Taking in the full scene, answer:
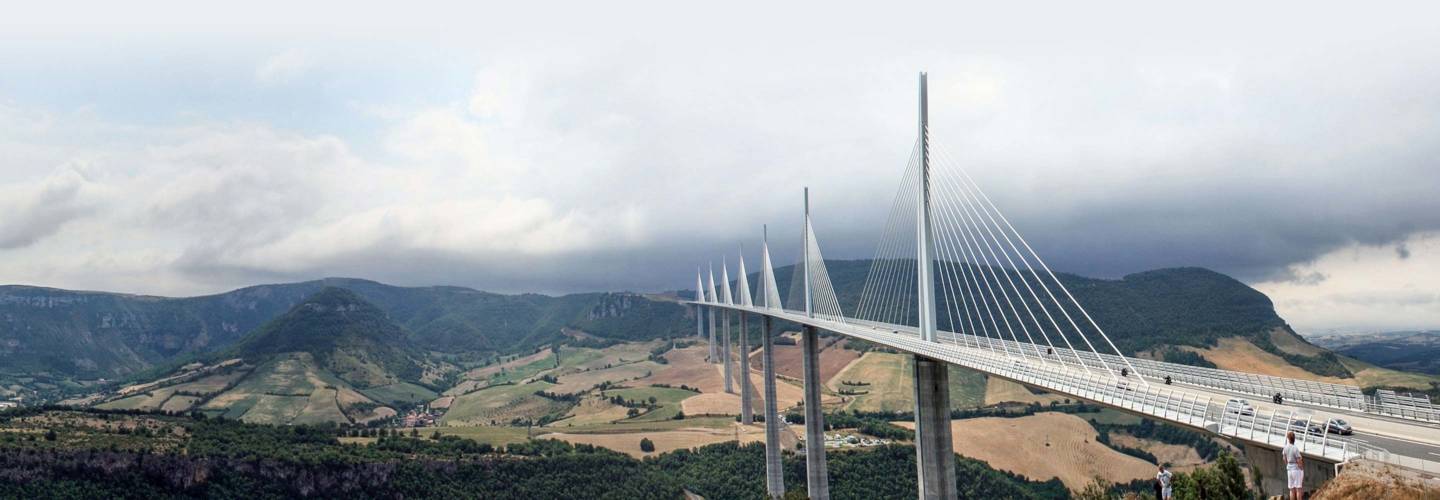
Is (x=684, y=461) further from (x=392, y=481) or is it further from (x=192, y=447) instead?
(x=192, y=447)

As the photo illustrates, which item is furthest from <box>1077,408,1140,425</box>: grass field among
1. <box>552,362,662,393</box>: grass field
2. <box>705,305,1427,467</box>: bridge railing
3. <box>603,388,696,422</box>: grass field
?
<box>705,305,1427,467</box>: bridge railing

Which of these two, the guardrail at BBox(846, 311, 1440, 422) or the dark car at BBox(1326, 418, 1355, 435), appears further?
the guardrail at BBox(846, 311, 1440, 422)

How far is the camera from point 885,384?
12544 centimetres

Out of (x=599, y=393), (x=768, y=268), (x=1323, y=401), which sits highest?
(x=768, y=268)

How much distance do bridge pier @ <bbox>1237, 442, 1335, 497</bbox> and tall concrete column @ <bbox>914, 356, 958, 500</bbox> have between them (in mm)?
17100

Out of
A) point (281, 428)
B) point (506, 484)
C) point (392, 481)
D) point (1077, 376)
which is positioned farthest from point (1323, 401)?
point (281, 428)

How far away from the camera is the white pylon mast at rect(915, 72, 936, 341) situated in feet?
111

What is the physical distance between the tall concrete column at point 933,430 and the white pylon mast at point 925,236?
1591 mm

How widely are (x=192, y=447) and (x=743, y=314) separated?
62157 millimetres

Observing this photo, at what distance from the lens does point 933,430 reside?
111 feet

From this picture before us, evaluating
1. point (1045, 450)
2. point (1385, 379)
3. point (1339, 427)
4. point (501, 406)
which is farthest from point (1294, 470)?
point (501, 406)

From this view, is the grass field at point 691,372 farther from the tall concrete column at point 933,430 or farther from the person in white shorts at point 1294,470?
the person in white shorts at point 1294,470

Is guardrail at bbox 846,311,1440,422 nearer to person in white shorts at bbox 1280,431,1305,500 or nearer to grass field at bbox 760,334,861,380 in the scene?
person in white shorts at bbox 1280,431,1305,500

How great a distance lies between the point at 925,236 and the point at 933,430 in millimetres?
8712
